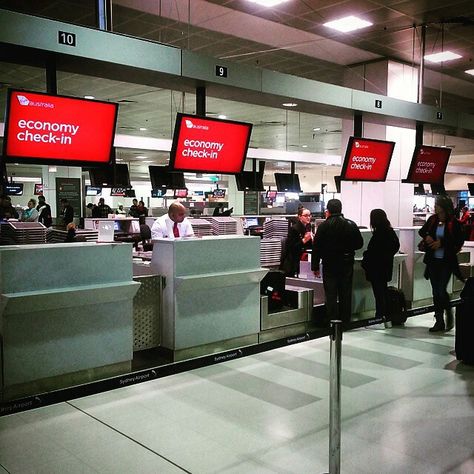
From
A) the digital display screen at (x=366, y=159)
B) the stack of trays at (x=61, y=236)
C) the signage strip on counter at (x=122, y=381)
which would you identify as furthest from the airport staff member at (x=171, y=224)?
the signage strip on counter at (x=122, y=381)

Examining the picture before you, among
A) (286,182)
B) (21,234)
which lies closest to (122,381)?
(21,234)

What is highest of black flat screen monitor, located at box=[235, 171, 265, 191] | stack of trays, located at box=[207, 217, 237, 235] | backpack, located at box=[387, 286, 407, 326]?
black flat screen monitor, located at box=[235, 171, 265, 191]

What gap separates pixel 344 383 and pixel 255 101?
3571 mm

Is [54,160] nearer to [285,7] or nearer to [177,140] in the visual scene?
[177,140]

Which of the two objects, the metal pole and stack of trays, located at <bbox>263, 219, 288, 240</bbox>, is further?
stack of trays, located at <bbox>263, 219, 288, 240</bbox>

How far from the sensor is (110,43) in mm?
4730

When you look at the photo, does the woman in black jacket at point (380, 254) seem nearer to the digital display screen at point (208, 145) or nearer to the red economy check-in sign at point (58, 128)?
the digital display screen at point (208, 145)

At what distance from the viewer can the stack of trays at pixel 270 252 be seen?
8414 mm

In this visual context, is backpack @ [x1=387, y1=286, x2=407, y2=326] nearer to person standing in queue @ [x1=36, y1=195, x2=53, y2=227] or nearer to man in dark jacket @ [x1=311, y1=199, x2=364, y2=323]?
man in dark jacket @ [x1=311, y1=199, x2=364, y2=323]

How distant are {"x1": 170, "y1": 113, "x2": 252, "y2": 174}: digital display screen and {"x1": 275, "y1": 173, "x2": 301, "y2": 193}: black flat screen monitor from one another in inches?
464

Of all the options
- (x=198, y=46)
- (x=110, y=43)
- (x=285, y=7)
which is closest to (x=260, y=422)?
(x=110, y=43)

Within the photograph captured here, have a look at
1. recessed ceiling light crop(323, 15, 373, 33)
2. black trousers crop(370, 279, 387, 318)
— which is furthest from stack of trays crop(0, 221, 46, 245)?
recessed ceiling light crop(323, 15, 373, 33)

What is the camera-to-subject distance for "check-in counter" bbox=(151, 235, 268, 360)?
5.07 meters

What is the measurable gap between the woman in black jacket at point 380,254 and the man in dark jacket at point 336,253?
54cm
